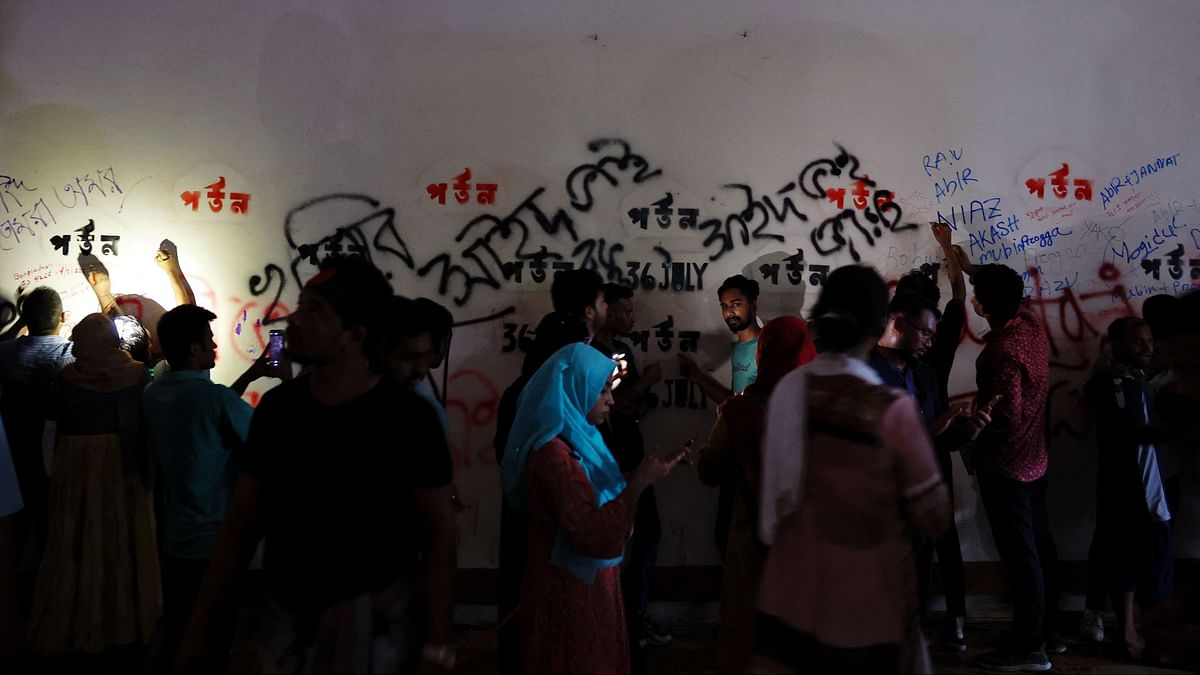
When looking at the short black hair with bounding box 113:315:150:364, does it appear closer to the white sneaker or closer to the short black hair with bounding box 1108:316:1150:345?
the short black hair with bounding box 1108:316:1150:345

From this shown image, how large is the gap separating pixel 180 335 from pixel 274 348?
1.39 meters

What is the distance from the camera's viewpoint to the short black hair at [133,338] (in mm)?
Result: 5094

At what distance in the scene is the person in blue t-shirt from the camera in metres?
3.80

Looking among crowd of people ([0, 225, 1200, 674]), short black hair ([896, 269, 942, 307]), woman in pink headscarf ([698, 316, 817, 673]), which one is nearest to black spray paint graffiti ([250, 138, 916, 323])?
crowd of people ([0, 225, 1200, 674])

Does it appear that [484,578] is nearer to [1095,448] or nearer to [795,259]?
[795,259]

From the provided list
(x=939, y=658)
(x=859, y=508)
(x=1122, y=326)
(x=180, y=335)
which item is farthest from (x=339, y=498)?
(x=1122, y=326)

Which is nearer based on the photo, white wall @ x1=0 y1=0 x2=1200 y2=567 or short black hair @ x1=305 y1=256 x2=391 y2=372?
short black hair @ x1=305 y1=256 x2=391 y2=372

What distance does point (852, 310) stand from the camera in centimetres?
264

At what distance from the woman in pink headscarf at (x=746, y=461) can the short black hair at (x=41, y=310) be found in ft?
12.7

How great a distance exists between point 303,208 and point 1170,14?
537cm

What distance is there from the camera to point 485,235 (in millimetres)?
5473

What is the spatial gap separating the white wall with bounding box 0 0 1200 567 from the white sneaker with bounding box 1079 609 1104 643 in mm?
491

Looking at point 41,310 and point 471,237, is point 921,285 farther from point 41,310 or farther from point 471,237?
point 41,310

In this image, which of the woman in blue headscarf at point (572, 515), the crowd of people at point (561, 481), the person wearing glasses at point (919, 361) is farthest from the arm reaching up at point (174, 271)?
the person wearing glasses at point (919, 361)
